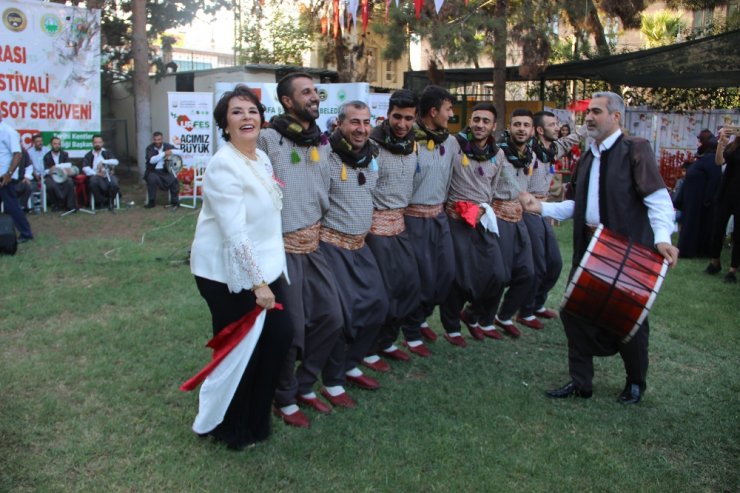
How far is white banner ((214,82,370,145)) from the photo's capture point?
12.7 metres

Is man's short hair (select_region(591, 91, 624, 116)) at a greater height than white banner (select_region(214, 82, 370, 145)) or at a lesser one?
lesser

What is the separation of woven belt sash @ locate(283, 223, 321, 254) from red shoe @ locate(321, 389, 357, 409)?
0.97 m

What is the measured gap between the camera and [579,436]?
3.85 meters

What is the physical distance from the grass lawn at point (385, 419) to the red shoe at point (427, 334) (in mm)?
99

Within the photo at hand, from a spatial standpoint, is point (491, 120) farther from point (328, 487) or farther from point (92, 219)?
point (92, 219)

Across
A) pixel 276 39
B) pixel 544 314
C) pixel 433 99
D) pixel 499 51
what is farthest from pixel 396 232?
pixel 276 39

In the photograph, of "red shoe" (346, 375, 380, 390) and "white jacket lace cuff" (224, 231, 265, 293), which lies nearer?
"white jacket lace cuff" (224, 231, 265, 293)

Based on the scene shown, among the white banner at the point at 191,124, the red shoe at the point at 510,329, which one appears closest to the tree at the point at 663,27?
the white banner at the point at 191,124

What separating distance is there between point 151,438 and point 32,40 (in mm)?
10621

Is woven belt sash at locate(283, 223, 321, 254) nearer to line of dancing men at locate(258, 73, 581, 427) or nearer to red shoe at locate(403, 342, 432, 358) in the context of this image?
line of dancing men at locate(258, 73, 581, 427)

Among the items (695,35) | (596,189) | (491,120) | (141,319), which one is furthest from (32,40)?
(695,35)

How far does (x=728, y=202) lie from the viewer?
26.3 feet

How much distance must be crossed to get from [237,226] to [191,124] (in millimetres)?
10995

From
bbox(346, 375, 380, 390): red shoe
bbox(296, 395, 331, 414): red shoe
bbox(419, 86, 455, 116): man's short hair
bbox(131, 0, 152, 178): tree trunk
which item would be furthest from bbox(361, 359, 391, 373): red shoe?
bbox(131, 0, 152, 178): tree trunk
